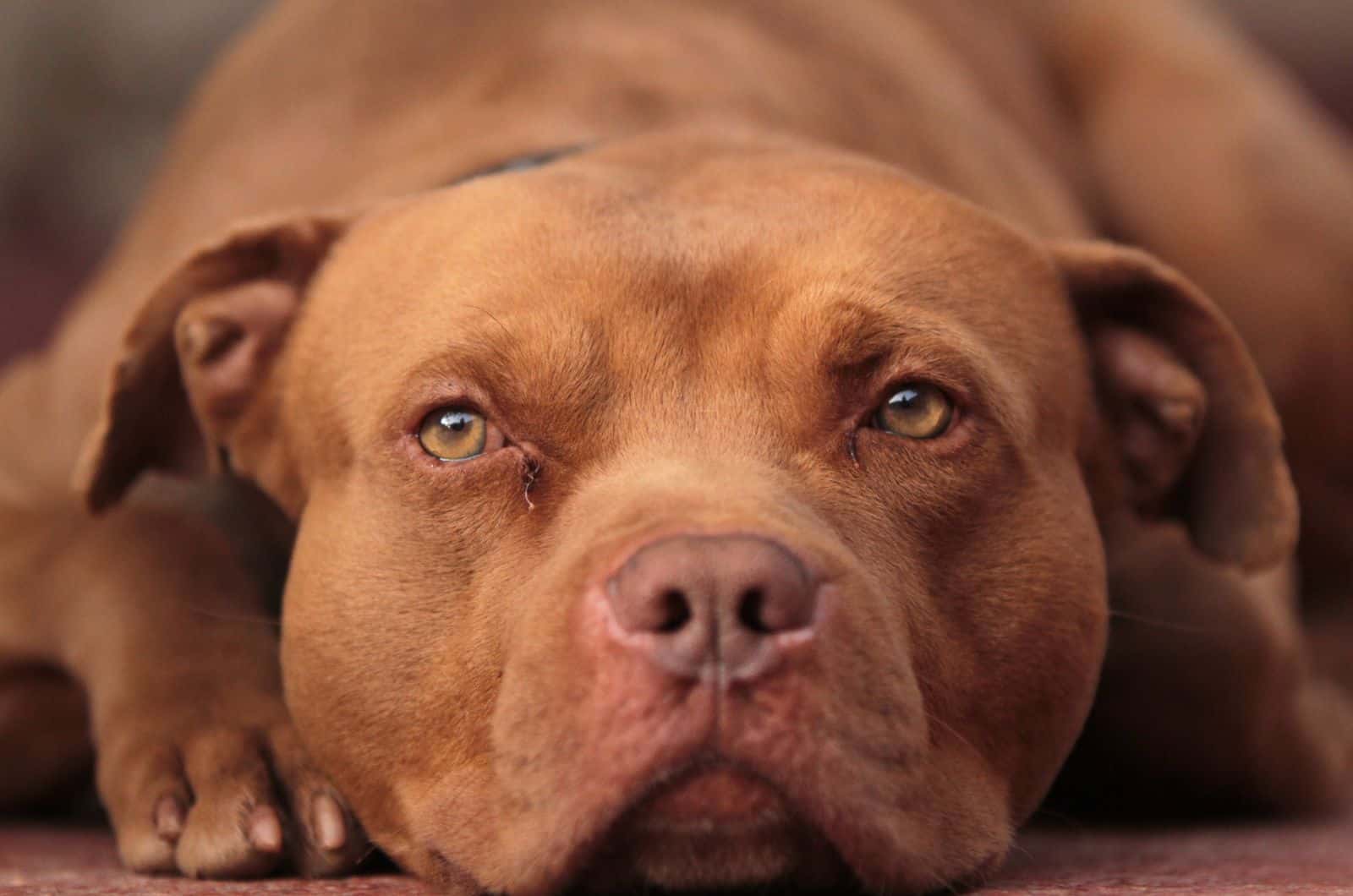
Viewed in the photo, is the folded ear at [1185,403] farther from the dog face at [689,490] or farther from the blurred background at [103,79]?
the blurred background at [103,79]

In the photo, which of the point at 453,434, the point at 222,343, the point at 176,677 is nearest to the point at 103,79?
the point at 222,343

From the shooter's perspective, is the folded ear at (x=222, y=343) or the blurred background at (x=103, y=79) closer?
the folded ear at (x=222, y=343)

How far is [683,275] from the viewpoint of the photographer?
8.20ft

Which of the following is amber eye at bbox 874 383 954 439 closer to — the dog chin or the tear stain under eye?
the tear stain under eye

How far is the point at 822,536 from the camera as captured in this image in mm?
2205

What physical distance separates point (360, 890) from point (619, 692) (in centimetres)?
52

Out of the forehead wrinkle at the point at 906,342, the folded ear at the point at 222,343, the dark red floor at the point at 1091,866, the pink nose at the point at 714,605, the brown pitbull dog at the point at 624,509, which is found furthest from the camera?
the folded ear at the point at 222,343

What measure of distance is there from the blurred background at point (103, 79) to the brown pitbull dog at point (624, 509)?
5268 mm

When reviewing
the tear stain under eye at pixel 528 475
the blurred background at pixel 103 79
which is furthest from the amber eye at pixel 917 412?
the blurred background at pixel 103 79

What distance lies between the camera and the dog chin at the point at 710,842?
2.03 metres

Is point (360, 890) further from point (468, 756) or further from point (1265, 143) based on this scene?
point (1265, 143)

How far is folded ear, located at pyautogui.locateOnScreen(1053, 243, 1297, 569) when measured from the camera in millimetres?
2947

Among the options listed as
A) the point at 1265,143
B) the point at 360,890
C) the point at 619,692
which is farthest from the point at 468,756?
the point at 1265,143

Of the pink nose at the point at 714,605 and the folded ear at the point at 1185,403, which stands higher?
the folded ear at the point at 1185,403
